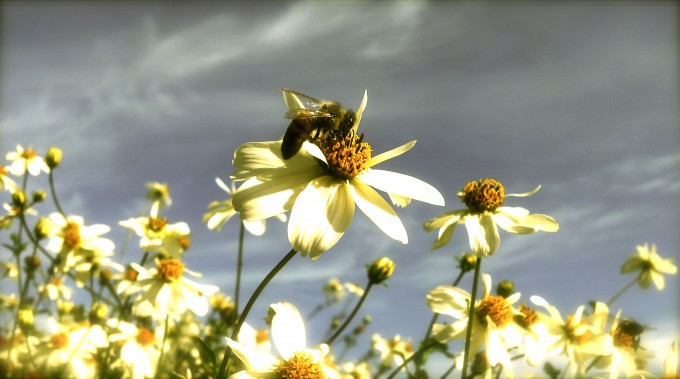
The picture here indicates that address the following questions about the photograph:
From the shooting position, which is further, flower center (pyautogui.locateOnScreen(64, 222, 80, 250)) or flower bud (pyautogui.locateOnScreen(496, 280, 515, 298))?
flower center (pyautogui.locateOnScreen(64, 222, 80, 250))

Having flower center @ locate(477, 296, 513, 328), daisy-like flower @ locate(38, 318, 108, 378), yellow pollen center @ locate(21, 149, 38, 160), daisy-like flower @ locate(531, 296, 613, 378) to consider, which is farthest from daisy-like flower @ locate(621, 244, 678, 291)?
yellow pollen center @ locate(21, 149, 38, 160)

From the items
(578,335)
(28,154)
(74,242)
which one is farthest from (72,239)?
(578,335)

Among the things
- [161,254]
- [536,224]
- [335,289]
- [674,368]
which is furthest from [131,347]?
[335,289]

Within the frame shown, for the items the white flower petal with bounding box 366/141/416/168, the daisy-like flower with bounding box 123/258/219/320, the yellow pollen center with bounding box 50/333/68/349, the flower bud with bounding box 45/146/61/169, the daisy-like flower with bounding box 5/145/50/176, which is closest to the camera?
the white flower petal with bounding box 366/141/416/168

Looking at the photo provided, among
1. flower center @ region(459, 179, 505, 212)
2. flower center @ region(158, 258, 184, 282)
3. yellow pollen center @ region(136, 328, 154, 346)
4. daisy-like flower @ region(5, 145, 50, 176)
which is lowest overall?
yellow pollen center @ region(136, 328, 154, 346)

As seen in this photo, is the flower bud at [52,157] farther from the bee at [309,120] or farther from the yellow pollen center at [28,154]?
the bee at [309,120]

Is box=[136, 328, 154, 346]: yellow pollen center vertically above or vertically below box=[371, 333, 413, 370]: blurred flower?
below

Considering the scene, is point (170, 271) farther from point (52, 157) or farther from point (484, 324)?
point (484, 324)

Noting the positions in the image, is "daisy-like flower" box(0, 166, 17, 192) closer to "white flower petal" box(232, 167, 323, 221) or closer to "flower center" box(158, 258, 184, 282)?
"flower center" box(158, 258, 184, 282)
